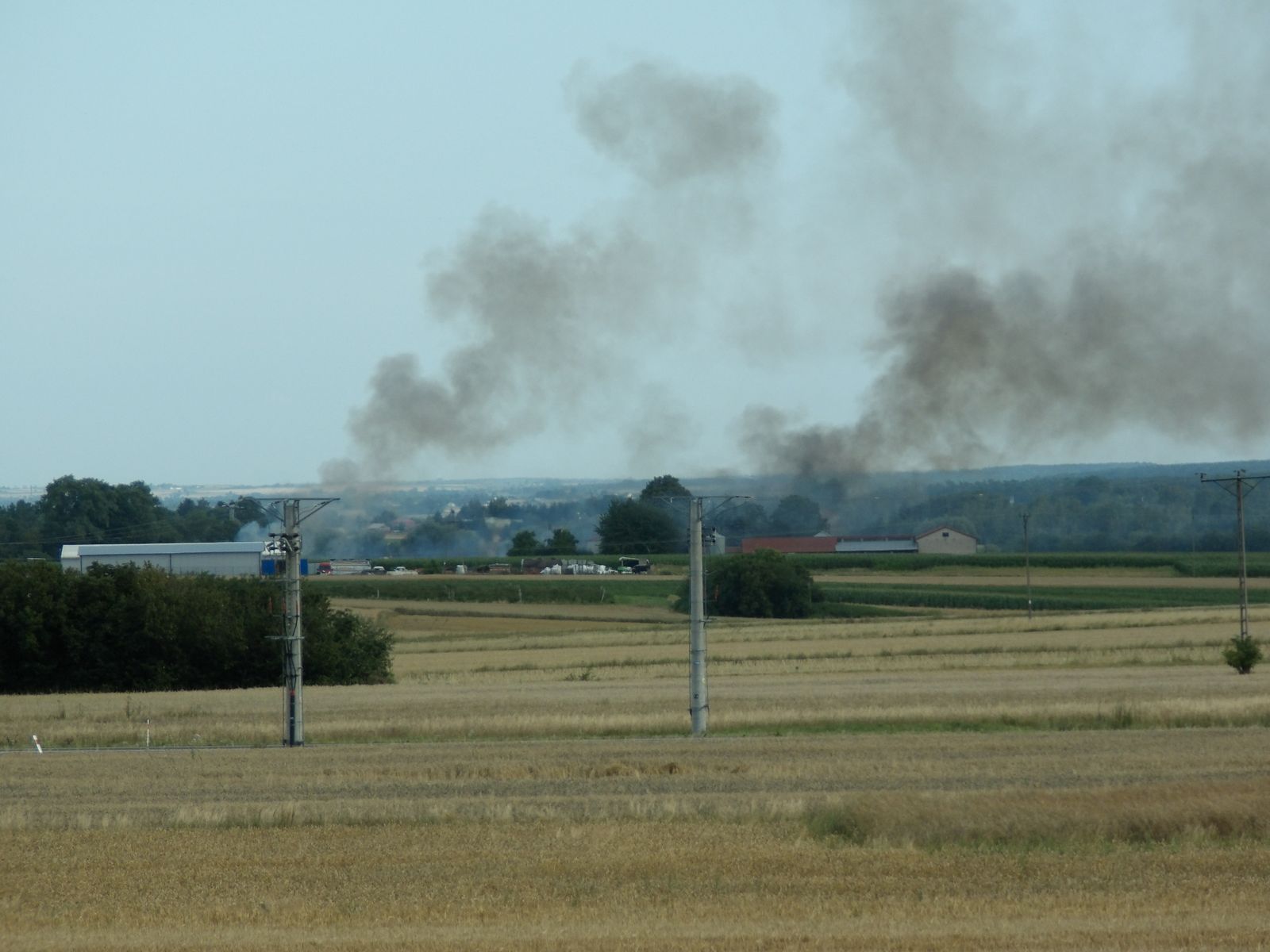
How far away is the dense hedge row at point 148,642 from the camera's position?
52.9 metres

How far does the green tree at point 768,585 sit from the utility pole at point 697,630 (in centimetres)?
4735

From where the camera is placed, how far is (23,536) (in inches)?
4021

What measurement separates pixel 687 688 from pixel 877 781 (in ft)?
70.1

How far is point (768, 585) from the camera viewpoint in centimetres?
8088

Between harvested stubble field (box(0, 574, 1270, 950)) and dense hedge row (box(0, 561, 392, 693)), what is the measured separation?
11774 millimetres

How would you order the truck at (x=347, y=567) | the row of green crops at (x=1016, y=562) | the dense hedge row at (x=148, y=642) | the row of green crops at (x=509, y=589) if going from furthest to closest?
the row of green crops at (x=1016, y=562)
the row of green crops at (x=509, y=589)
the truck at (x=347, y=567)
the dense hedge row at (x=148, y=642)

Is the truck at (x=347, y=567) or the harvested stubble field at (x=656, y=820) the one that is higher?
the truck at (x=347, y=567)

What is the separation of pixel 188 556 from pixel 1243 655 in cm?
5672

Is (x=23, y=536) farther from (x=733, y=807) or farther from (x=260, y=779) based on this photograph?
(x=733, y=807)

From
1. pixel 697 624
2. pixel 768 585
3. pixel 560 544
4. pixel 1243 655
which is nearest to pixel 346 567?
pixel 560 544

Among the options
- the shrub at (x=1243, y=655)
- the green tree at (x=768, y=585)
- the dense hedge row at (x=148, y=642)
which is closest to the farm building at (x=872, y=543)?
the green tree at (x=768, y=585)

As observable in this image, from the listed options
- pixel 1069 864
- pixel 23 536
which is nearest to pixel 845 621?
pixel 1069 864

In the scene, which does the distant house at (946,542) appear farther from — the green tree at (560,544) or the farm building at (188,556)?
the farm building at (188,556)

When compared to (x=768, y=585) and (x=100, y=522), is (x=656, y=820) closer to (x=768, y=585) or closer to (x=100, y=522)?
(x=768, y=585)
